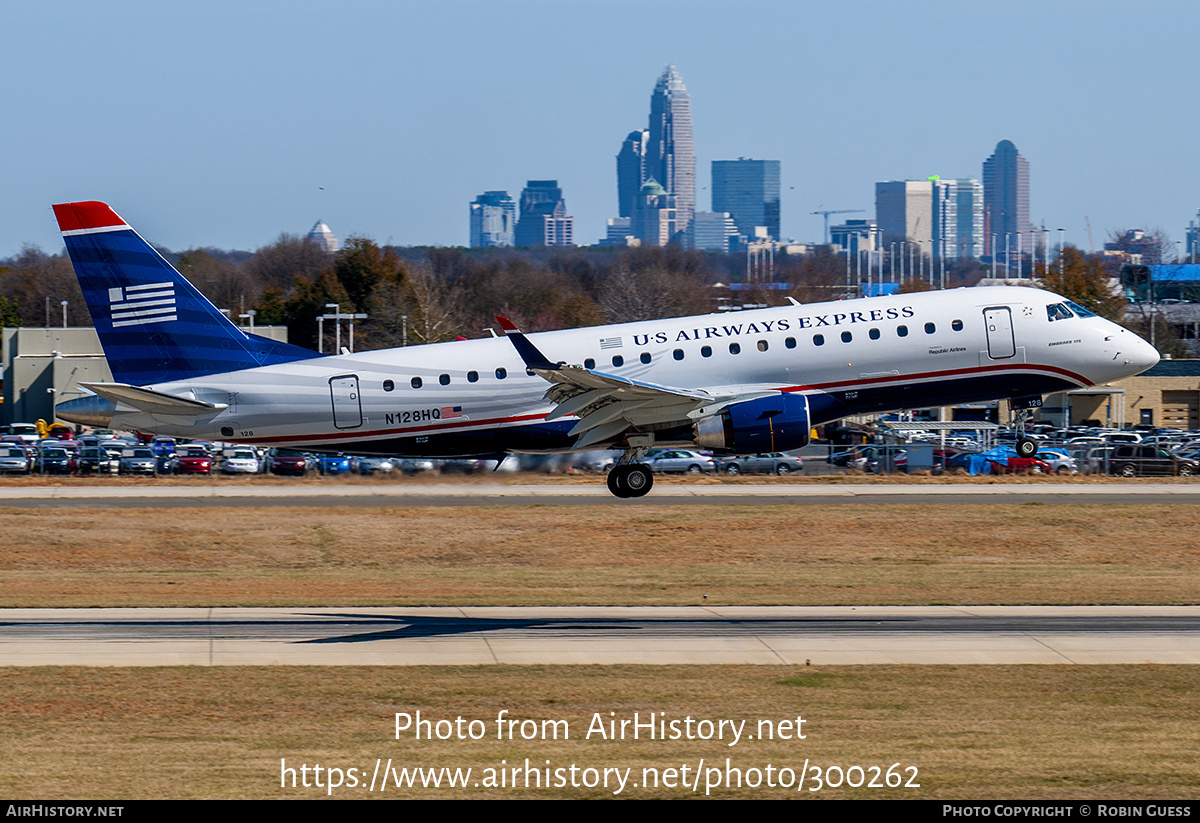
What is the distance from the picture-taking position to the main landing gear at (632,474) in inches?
1255

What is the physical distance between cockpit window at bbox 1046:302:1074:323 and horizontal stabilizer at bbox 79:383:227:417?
19.9m

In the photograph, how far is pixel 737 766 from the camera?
20016 mm

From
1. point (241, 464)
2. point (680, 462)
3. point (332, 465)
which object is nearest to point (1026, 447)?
point (680, 462)

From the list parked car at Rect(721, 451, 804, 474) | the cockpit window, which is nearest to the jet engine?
the cockpit window

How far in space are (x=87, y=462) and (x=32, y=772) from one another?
60454 millimetres

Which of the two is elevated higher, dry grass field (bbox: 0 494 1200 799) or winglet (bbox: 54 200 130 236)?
winglet (bbox: 54 200 130 236)

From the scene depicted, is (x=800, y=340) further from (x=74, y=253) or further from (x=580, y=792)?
(x=74, y=253)

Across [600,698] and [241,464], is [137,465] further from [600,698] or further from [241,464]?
[600,698]

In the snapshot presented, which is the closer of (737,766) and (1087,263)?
(737,766)

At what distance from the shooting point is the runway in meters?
27.8

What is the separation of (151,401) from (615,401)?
1081 centimetres

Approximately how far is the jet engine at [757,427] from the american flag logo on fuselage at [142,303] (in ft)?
45.4

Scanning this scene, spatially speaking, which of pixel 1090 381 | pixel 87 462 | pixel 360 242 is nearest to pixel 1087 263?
pixel 360 242

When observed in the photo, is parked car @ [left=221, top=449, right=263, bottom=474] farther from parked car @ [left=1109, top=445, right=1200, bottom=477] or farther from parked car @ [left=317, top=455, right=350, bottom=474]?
parked car @ [left=1109, top=445, right=1200, bottom=477]
